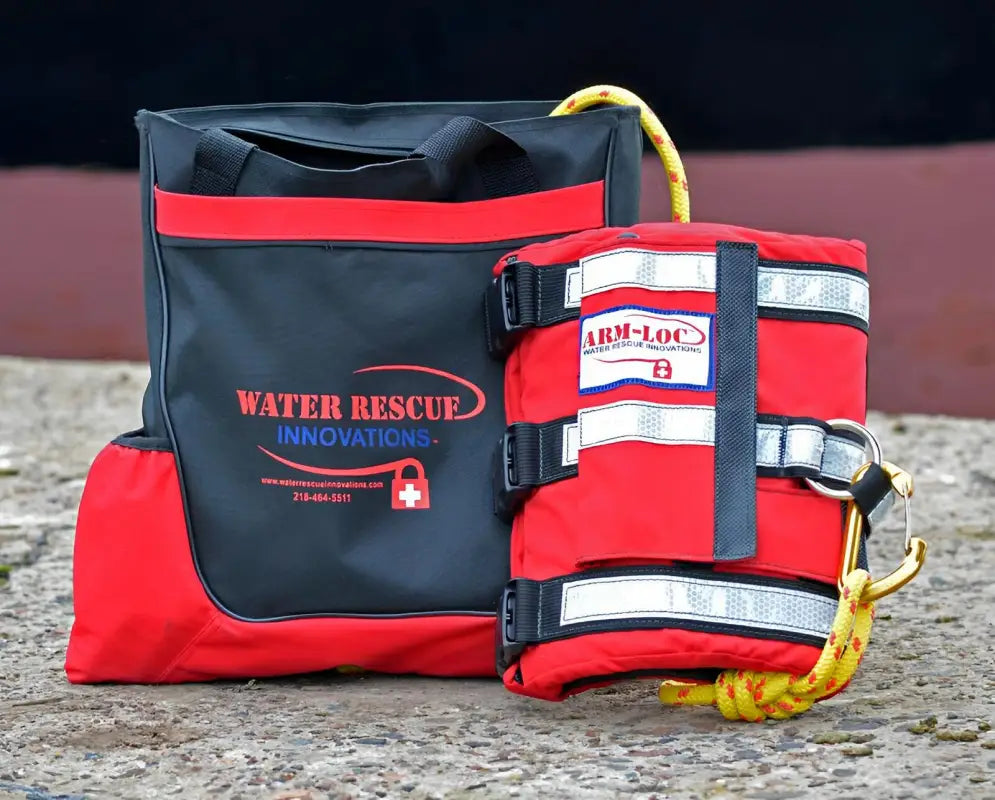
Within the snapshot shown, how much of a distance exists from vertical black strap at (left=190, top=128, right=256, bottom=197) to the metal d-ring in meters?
0.77

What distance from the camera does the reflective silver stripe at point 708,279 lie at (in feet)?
4.99

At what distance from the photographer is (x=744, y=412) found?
4.91ft

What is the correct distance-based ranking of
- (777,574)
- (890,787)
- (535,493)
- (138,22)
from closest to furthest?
(890,787), (777,574), (535,493), (138,22)

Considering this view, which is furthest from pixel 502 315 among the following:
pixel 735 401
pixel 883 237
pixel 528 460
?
pixel 883 237

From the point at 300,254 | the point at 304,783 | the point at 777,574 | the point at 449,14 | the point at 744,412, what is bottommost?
the point at 304,783

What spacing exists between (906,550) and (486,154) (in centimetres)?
69

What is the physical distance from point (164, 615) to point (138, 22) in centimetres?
313

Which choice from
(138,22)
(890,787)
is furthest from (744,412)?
(138,22)

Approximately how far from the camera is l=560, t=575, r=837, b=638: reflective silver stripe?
145 cm

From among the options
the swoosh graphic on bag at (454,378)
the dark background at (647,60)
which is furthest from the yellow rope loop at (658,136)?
the dark background at (647,60)

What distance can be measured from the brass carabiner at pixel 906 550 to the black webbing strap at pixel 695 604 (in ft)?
0.13

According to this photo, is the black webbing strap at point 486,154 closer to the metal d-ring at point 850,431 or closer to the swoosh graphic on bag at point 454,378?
the swoosh graphic on bag at point 454,378

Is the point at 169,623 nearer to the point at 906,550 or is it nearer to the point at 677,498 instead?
the point at 677,498

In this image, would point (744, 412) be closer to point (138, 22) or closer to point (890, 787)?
point (890, 787)
